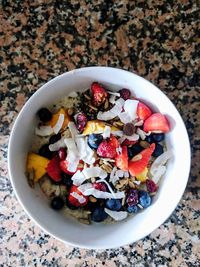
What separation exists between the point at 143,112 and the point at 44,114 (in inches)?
6.1

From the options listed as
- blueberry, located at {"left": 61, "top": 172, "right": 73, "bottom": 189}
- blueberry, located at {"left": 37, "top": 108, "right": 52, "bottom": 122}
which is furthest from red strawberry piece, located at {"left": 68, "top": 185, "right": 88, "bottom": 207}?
blueberry, located at {"left": 37, "top": 108, "right": 52, "bottom": 122}

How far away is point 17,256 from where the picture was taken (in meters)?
1.00

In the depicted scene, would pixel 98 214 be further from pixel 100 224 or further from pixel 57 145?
pixel 57 145

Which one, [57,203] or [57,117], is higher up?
[57,117]

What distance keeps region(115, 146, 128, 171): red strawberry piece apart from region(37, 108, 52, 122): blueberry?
13 cm

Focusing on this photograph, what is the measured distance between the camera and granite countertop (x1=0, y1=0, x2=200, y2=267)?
1.00m

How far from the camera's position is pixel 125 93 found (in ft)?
3.10

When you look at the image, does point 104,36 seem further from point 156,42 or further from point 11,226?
point 11,226

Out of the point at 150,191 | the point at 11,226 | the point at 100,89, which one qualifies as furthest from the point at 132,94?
the point at 11,226

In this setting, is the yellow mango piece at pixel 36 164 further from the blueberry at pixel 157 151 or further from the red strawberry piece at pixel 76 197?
the blueberry at pixel 157 151

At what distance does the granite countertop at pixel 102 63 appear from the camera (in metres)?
1.00

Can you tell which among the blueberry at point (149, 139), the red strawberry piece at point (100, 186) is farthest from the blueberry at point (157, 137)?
the red strawberry piece at point (100, 186)

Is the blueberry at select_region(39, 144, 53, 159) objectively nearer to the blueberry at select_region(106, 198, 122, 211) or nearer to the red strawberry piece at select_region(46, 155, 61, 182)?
the red strawberry piece at select_region(46, 155, 61, 182)

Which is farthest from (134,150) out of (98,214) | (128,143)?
(98,214)
